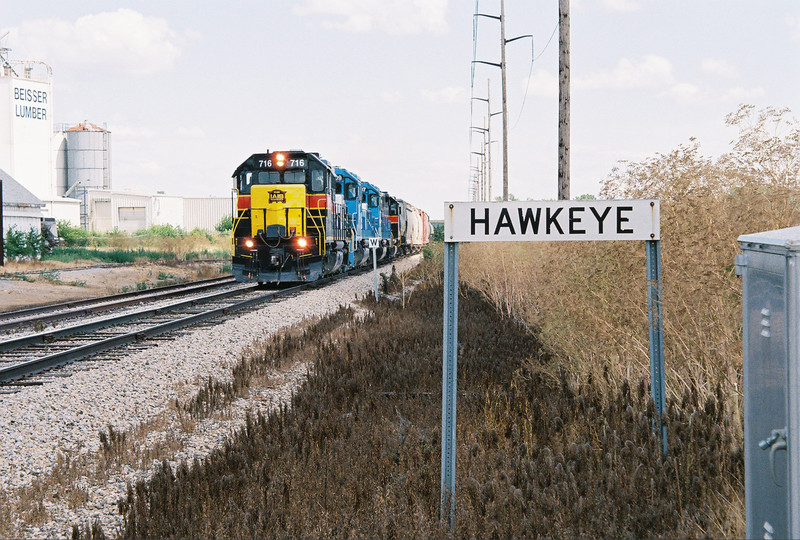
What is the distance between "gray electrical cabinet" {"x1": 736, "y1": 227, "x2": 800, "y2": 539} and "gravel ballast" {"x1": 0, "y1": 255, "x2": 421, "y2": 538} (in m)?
3.31

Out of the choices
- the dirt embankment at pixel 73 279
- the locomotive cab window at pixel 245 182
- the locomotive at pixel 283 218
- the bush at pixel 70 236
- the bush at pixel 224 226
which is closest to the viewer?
the locomotive at pixel 283 218

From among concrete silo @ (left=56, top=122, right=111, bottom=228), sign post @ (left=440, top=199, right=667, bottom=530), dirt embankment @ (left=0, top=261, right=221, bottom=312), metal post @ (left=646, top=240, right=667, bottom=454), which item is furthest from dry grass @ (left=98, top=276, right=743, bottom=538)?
concrete silo @ (left=56, top=122, right=111, bottom=228)

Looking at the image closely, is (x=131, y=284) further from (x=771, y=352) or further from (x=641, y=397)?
(x=771, y=352)

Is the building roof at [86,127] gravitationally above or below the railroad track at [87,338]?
above

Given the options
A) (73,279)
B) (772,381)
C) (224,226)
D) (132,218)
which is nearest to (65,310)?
(73,279)

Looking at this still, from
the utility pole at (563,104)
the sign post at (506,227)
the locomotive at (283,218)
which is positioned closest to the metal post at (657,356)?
the sign post at (506,227)

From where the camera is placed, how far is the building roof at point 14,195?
32906 millimetres

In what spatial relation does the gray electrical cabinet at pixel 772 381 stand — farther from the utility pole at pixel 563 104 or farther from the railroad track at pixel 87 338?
the utility pole at pixel 563 104

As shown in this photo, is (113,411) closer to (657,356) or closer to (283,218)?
(657,356)

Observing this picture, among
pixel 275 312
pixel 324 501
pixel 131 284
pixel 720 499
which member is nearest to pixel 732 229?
pixel 720 499

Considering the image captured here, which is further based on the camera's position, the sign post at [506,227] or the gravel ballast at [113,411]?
the gravel ballast at [113,411]

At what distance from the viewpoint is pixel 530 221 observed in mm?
3883

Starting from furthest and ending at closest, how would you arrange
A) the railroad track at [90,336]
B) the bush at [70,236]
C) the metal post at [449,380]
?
the bush at [70,236] < the railroad track at [90,336] < the metal post at [449,380]

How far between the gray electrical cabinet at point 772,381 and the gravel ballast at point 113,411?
130 inches
